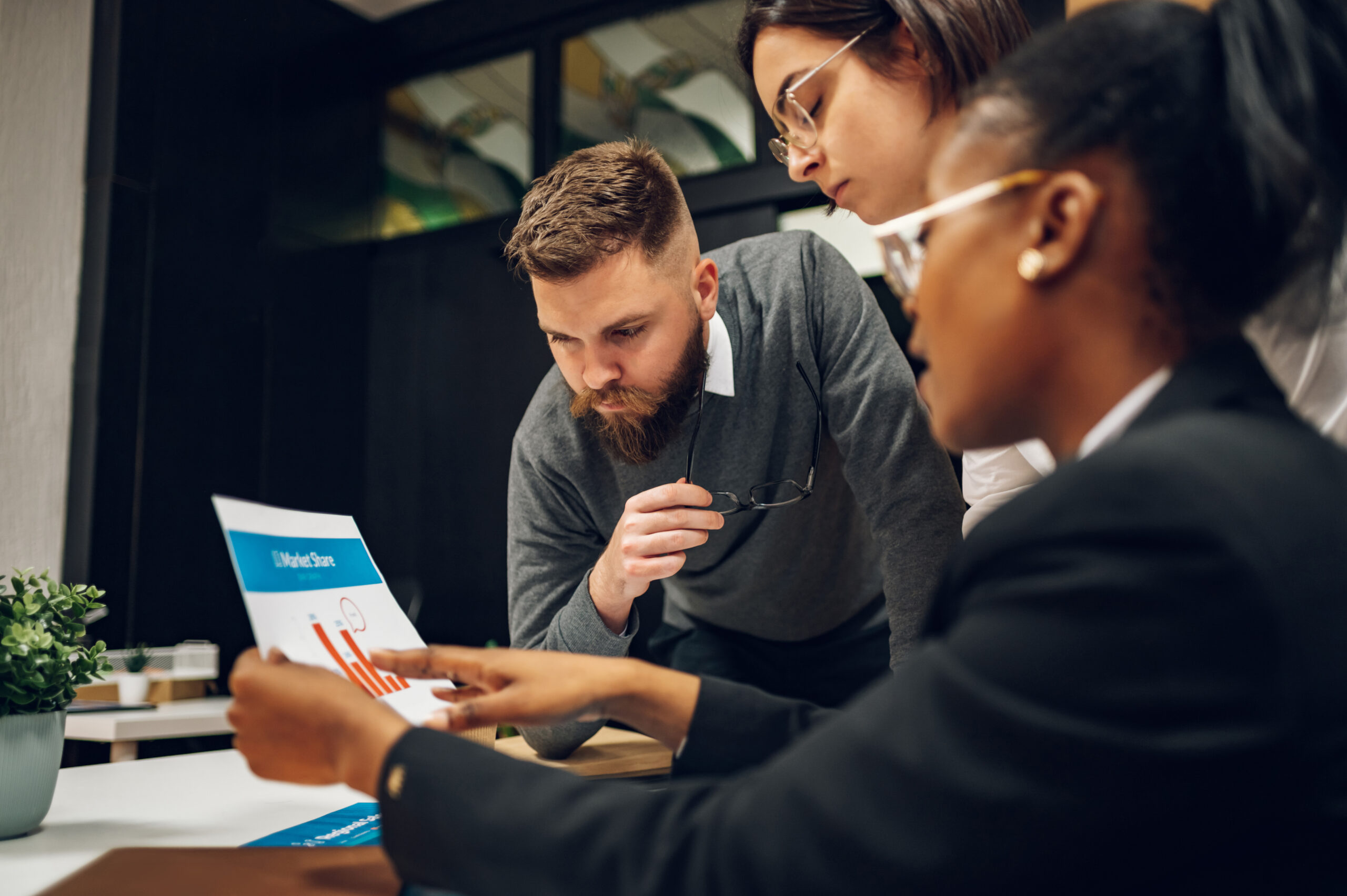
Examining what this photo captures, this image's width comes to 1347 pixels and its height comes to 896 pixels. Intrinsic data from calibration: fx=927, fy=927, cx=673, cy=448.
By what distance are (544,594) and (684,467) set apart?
11.8 inches

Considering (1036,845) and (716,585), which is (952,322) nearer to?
(1036,845)

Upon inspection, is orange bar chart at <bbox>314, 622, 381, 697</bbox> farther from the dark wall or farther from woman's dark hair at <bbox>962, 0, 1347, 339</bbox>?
the dark wall

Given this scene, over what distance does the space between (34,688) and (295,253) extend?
10.2 ft

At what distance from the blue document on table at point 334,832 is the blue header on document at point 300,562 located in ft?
0.74

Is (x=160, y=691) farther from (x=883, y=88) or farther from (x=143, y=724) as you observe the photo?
(x=883, y=88)

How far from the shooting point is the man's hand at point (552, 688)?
634mm

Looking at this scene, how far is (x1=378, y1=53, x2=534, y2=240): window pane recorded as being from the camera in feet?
12.7

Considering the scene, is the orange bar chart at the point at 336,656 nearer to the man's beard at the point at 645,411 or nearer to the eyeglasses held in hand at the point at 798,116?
the man's beard at the point at 645,411

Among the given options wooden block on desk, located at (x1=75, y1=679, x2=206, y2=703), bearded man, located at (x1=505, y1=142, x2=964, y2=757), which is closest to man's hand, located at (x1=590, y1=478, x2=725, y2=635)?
bearded man, located at (x1=505, y1=142, x2=964, y2=757)

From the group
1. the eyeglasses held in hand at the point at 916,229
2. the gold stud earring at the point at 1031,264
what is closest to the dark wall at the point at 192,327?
the eyeglasses held in hand at the point at 916,229

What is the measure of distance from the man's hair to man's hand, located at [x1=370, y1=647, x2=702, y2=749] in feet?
2.41

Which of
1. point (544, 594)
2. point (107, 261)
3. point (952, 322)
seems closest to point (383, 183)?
point (107, 261)

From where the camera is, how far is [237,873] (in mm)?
688

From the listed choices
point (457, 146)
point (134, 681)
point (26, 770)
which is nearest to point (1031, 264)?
point (26, 770)
